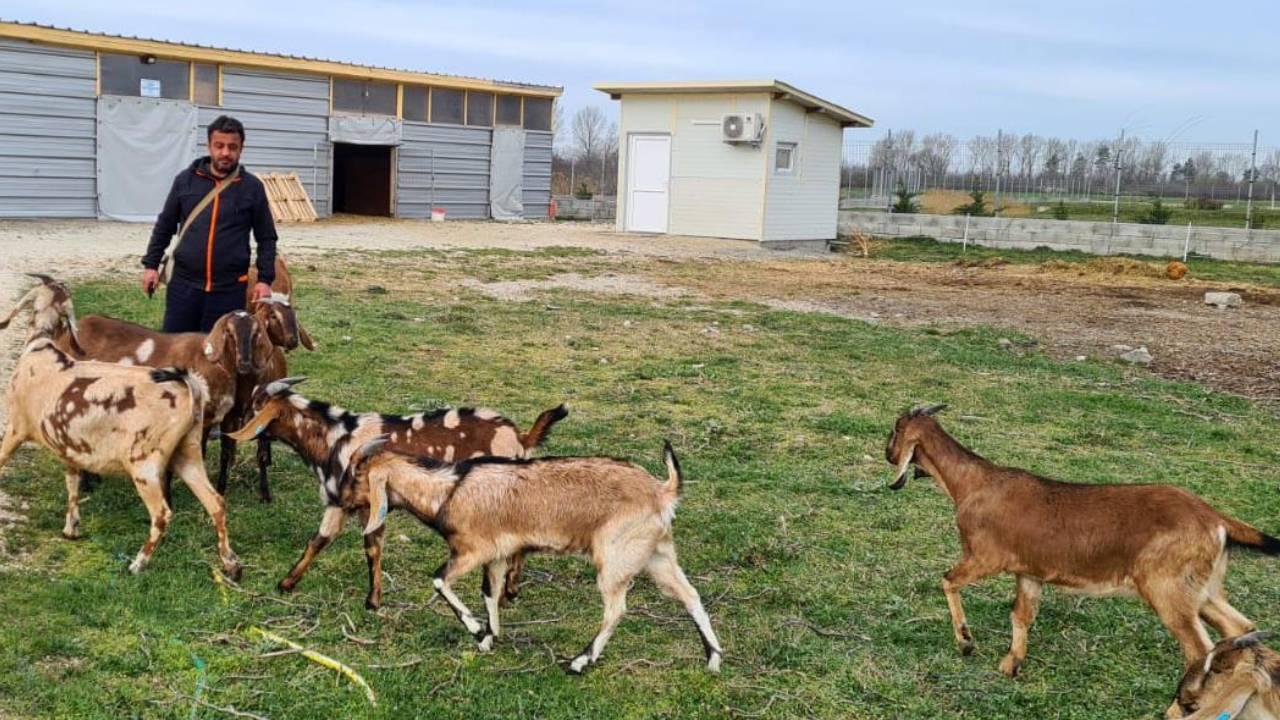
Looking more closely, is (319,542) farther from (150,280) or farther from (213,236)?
(150,280)

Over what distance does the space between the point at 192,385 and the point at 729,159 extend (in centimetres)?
2298

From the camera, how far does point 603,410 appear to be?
8.88 m

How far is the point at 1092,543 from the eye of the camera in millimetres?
4496

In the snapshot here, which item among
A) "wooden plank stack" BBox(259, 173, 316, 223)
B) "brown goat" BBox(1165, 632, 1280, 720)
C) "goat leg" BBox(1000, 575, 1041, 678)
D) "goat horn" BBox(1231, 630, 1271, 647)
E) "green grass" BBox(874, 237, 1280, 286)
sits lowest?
"goat leg" BBox(1000, 575, 1041, 678)

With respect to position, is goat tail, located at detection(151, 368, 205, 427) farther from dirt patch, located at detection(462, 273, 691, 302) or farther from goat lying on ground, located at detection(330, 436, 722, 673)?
dirt patch, located at detection(462, 273, 691, 302)

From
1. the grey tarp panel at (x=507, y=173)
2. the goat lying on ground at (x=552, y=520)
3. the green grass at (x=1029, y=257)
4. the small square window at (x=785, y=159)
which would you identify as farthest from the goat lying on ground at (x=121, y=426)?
the grey tarp panel at (x=507, y=173)

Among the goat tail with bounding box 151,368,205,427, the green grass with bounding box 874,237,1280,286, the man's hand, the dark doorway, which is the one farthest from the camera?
the dark doorway

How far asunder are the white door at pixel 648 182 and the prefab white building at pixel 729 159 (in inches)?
1.0

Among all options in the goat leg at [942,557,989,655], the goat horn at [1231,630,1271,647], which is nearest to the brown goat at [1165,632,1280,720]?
the goat horn at [1231,630,1271,647]

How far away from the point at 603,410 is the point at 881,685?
15.5ft

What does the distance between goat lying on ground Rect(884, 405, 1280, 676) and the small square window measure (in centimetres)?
2315

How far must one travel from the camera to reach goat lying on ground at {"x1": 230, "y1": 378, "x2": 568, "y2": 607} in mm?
5531

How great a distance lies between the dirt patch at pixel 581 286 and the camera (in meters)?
16.3

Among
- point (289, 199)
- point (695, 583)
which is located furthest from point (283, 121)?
point (695, 583)
